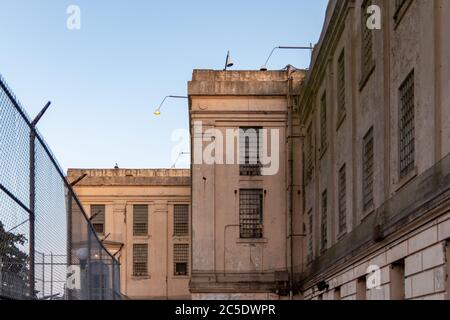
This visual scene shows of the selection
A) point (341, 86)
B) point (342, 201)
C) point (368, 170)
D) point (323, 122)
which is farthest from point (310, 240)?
point (368, 170)

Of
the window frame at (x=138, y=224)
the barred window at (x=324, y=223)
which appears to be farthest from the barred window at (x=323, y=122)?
the window frame at (x=138, y=224)

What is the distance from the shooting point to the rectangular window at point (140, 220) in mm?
55938

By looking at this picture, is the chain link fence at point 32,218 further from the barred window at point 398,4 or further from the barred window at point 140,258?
the barred window at point 140,258

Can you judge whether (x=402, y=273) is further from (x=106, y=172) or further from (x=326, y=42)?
(x=106, y=172)

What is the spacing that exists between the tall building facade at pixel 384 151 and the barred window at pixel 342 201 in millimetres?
31

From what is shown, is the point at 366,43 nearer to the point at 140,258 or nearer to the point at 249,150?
the point at 249,150

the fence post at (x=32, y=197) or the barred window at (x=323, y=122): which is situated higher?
the barred window at (x=323, y=122)

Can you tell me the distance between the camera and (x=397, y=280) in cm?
1652

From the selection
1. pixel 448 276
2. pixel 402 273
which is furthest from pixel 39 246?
pixel 402 273

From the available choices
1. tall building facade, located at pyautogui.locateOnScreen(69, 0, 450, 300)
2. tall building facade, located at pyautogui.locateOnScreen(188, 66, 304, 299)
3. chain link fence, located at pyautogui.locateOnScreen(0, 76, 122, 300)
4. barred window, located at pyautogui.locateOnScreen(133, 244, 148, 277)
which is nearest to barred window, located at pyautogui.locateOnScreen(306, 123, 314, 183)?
tall building facade, located at pyautogui.locateOnScreen(69, 0, 450, 300)

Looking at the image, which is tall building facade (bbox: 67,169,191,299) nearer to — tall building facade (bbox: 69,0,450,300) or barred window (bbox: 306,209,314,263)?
tall building facade (bbox: 69,0,450,300)

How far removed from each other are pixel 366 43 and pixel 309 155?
43.9 feet

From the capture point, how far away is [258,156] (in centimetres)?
3759

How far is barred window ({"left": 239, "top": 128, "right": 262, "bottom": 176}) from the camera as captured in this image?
3706cm
